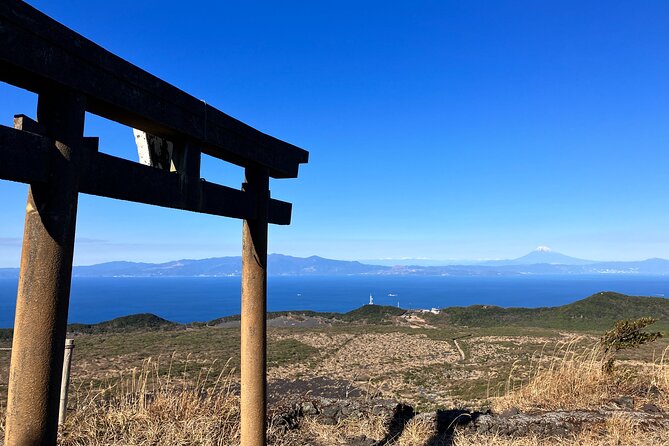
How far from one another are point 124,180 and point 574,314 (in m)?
44.0

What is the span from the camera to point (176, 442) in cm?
401

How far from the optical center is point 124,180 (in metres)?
2.56

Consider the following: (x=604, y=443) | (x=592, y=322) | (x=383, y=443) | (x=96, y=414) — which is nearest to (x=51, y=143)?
(x=96, y=414)

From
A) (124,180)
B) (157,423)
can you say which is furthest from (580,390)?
(124,180)

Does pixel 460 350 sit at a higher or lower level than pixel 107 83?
lower

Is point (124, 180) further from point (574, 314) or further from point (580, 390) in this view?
point (574, 314)

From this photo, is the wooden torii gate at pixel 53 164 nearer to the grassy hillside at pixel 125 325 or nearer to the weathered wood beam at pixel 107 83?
the weathered wood beam at pixel 107 83

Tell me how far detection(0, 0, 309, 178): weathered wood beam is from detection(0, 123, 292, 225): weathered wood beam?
29cm

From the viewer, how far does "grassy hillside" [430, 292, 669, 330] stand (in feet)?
120

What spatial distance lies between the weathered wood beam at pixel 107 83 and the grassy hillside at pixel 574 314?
124ft

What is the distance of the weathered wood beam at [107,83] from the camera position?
6.42 ft

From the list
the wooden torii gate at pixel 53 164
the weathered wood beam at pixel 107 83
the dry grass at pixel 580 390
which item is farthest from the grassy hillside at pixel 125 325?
the wooden torii gate at pixel 53 164

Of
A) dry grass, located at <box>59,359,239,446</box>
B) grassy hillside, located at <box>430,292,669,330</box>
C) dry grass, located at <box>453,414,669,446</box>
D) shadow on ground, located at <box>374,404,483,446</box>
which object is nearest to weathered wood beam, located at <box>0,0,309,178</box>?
dry grass, located at <box>59,359,239,446</box>

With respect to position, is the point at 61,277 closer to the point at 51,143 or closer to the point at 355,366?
the point at 51,143
